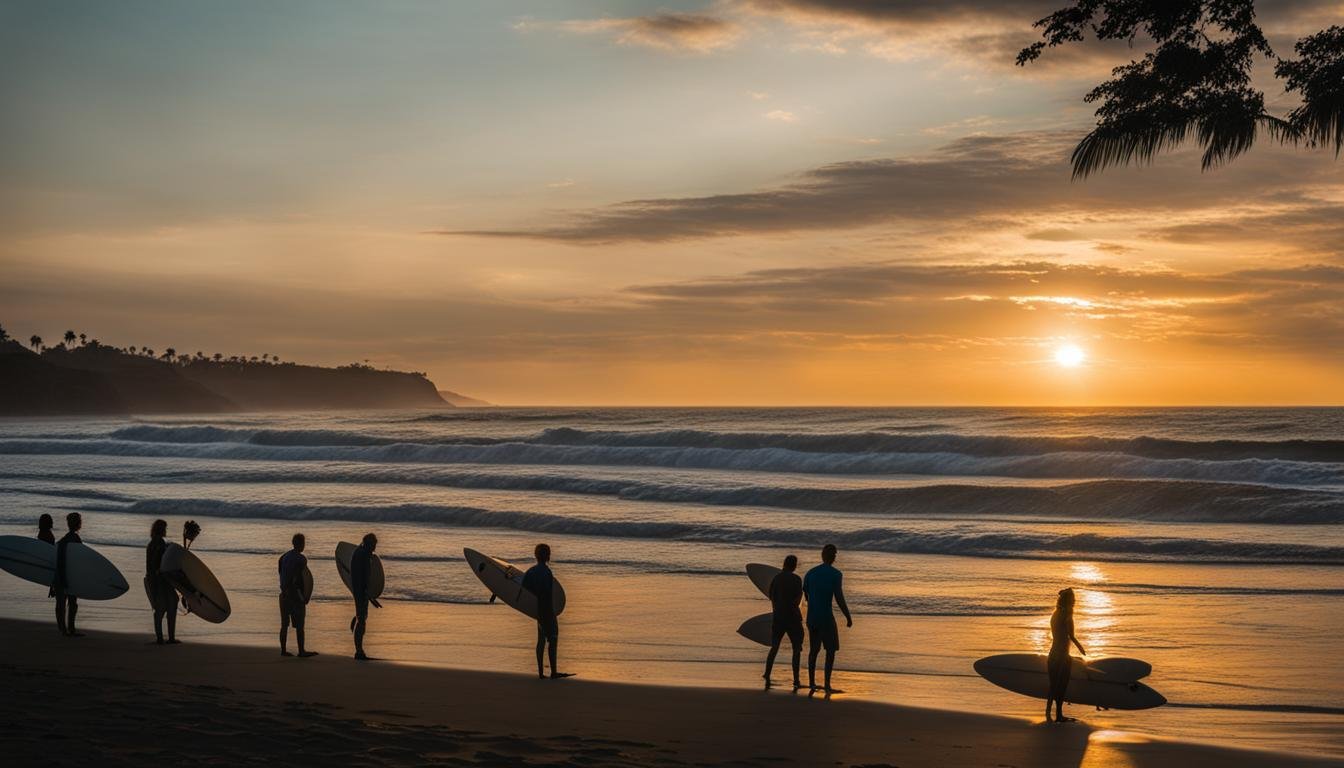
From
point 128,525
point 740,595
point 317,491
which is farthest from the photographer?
point 317,491

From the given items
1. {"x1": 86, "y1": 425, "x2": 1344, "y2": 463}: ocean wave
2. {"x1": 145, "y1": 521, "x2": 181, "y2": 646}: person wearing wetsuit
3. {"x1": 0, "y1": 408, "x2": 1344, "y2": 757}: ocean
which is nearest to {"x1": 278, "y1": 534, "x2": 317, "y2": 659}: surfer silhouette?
{"x1": 0, "y1": 408, "x2": 1344, "y2": 757}: ocean

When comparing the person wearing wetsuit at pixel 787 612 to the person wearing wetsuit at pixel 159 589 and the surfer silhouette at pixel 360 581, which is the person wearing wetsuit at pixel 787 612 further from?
the person wearing wetsuit at pixel 159 589

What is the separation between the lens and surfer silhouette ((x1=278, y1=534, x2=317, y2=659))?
14.0m

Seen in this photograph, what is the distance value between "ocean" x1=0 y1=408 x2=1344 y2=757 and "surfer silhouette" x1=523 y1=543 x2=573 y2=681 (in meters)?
0.75

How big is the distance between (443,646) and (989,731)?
24.3 ft

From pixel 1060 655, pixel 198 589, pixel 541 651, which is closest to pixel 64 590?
pixel 198 589

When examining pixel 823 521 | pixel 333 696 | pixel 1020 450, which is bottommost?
pixel 333 696

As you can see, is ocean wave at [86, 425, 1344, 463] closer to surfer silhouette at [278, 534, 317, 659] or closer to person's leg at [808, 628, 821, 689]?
person's leg at [808, 628, 821, 689]

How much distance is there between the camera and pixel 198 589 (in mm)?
15562

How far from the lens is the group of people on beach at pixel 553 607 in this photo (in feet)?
37.4

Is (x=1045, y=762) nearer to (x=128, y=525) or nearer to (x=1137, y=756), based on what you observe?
(x=1137, y=756)

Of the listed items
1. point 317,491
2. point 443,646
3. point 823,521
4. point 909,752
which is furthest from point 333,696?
point 317,491

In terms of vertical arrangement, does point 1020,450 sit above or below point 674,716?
above

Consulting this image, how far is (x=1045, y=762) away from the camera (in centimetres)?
982
